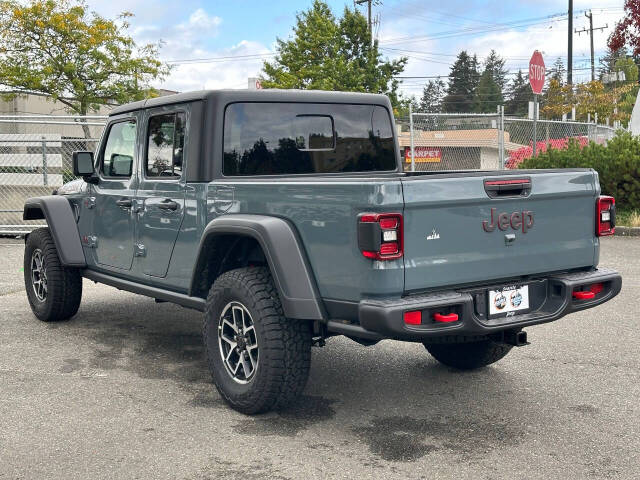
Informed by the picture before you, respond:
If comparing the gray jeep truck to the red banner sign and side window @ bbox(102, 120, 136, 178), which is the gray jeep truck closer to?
side window @ bbox(102, 120, 136, 178)

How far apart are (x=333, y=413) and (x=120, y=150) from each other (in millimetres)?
2776

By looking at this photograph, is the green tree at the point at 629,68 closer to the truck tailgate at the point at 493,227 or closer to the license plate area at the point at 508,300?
the truck tailgate at the point at 493,227

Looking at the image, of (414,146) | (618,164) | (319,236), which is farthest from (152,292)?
(414,146)

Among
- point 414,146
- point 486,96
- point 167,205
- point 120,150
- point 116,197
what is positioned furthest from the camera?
point 486,96

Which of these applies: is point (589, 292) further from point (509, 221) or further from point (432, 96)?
Answer: point (432, 96)

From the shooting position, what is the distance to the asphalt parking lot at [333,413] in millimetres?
3816

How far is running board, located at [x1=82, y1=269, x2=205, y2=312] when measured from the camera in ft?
16.6

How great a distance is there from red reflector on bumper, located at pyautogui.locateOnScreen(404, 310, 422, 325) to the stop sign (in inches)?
427

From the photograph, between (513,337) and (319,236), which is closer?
(319,236)

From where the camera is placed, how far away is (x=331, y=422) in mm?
4480

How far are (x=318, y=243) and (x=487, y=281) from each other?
3.01 ft

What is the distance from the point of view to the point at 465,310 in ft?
12.9

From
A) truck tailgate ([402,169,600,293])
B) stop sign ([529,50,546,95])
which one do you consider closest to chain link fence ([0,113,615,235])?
stop sign ([529,50,546,95])

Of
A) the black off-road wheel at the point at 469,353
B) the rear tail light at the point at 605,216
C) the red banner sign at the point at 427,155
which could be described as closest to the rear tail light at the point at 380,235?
the rear tail light at the point at 605,216
